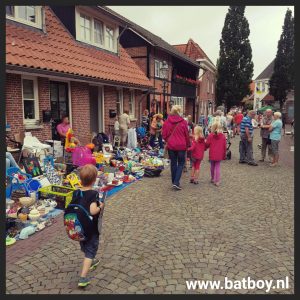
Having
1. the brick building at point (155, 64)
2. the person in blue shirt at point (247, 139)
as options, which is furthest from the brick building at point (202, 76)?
the person in blue shirt at point (247, 139)

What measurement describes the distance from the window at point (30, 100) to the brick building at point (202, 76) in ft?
75.5

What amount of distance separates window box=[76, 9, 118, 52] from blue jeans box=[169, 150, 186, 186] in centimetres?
690

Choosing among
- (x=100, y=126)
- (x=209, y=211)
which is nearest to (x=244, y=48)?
(x=100, y=126)

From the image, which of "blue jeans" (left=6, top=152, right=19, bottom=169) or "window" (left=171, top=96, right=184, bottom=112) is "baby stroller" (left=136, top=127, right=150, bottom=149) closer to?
"blue jeans" (left=6, top=152, right=19, bottom=169)

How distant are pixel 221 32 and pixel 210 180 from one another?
110 ft

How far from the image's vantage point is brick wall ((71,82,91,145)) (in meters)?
10.4

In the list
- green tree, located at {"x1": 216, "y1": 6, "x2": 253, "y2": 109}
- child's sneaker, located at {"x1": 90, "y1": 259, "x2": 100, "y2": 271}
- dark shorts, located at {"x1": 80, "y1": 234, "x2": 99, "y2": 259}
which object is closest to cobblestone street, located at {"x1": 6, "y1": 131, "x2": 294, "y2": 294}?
child's sneaker, located at {"x1": 90, "y1": 259, "x2": 100, "y2": 271}

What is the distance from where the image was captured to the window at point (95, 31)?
1152 cm

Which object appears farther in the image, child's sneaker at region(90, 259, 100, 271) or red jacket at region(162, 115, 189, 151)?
red jacket at region(162, 115, 189, 151)

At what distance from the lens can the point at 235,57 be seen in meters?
36.6

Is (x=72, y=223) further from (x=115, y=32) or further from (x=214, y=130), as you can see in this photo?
(x=115, y=32)

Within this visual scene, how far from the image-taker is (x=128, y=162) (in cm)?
919

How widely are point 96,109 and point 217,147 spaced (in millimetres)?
6644

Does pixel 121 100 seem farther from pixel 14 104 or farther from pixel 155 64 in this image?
pixel 155 64
